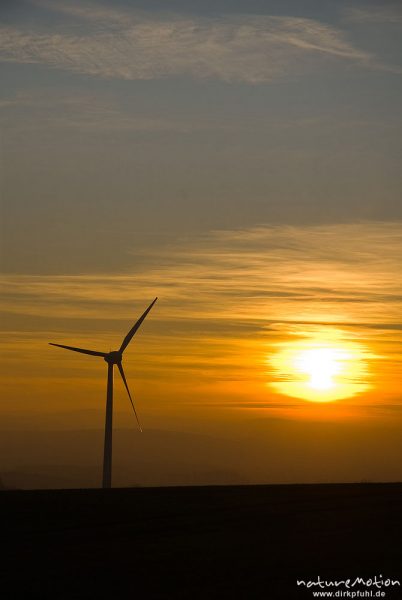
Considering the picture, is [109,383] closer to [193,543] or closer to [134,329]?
[134,329]

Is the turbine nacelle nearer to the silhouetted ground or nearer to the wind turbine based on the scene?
the wind turbine

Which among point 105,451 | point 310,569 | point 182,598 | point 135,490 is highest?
point 105,451

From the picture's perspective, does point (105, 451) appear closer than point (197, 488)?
No

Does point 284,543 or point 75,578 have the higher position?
point 284,543

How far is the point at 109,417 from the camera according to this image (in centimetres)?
8262

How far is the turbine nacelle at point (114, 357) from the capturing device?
292 feet

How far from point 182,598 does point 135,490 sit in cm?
2845

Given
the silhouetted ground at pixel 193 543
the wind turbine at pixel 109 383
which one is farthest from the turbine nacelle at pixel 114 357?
the silhouetted ground at pixel 193 543

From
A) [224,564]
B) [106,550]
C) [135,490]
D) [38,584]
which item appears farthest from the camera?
[135,490]

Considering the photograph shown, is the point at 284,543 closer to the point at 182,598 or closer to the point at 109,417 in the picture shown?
the point at 182,598

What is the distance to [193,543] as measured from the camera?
115 feet

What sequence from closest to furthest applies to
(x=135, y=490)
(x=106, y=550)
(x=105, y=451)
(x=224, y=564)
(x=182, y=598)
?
1. (x=182, y=598)
2. (x=224, y=564)
3. (x=106, y=550)
4. (x=135, y=490)
5. (x=105, y=451)

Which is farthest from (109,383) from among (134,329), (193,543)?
(193,543)

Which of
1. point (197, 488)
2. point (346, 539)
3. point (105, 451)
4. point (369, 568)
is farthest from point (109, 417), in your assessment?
point (369, 568)
